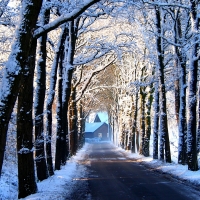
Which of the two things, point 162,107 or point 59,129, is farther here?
point 162,107

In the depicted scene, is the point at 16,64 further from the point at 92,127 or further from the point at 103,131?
the point at 103,131

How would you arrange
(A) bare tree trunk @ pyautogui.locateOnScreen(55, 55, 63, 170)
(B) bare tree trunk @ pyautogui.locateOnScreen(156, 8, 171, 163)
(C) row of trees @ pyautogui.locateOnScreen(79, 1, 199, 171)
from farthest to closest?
(B) bare tree trunk @ pyautogui.locateOnScreen(156, 8, 171, 163)
(A) bare tree trunk @ pyautogui.locateOnScreen(55, 55, 63, 170)
(C) row of trees @ pyautogui.locateOnScreen(79, 1, 199, 171)

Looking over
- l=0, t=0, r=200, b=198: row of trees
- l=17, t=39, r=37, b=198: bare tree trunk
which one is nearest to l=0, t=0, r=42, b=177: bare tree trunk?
l=0, t=0, r=200, b=198: row of trees

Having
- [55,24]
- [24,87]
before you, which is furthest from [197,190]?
[55,24]

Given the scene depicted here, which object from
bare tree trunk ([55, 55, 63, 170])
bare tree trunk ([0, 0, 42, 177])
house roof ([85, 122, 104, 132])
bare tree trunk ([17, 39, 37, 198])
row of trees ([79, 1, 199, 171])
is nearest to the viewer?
bare tree trunk ([0, 0, 42, 177])

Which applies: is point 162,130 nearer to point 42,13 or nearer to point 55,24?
point 42,13

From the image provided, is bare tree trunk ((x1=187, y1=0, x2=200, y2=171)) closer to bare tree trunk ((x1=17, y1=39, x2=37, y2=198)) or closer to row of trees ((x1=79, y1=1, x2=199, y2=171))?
row of trees ((x1=79, y1=1, x2=199, y2=171))

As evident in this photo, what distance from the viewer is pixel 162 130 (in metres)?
21.9

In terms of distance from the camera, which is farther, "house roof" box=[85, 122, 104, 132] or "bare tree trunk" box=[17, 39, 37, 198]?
"house roof" box=[85, 122, 104, 132]

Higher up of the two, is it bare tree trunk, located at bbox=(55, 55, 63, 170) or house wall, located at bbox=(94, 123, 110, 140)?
bare tree trunk, located at bbox=(55, 55, 63, 170)

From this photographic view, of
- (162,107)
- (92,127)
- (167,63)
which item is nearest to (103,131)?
(92,127)

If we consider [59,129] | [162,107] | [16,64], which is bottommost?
[59,129]

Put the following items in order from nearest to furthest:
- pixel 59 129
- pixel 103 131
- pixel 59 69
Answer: pixel 59 129
pixel 59 69
pixel 103 131

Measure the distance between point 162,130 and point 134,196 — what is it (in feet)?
37.0
